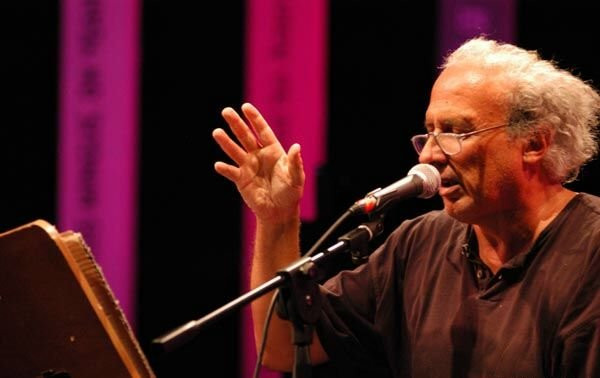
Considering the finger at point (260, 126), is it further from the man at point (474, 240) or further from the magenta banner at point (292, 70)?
the magenta banner at point (292, 70)

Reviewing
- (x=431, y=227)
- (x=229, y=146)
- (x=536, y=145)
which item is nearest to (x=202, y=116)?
(x=431, y=227)

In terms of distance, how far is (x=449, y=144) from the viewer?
204 cm

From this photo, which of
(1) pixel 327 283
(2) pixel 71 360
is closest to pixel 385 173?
(1) pixel 327 283

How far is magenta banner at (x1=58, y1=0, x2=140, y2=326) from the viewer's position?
Answer: 11.1 ft

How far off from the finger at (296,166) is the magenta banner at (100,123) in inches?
64.0

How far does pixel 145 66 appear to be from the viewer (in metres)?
4.20

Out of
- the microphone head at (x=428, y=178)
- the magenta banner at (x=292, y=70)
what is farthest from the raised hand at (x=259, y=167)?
the magenta banner at (x=292, y=70)

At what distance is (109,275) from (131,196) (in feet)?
1.15

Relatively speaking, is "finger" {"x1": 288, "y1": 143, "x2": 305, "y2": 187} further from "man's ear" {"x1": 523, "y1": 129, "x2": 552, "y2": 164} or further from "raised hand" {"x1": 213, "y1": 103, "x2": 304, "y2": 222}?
"man's ear" {"x1": 523, "y1": 129, "x2": 552, "y2": 164}

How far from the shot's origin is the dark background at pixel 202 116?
4.04 m

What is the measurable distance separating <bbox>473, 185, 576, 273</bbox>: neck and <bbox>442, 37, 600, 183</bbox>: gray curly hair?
0.23 ft

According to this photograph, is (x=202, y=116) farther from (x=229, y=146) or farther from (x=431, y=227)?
(x=229, y=146)

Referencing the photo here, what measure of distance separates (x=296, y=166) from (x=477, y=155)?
427 mm

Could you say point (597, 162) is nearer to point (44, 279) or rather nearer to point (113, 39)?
point (113, 39)
